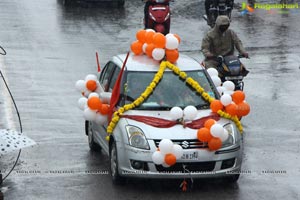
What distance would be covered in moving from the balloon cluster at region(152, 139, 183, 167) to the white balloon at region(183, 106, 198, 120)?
0.70 metres

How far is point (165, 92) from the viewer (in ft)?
39.3

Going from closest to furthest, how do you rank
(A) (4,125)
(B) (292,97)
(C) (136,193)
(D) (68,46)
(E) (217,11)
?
(C) (136,193) → (A) (4,125) → (B) (292,97) → (D) (68,46) → (E) (217,11)

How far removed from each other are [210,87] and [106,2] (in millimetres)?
20245

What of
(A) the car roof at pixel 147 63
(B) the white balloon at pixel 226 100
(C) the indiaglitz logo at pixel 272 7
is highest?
(A) the car roof at pixel 147 63

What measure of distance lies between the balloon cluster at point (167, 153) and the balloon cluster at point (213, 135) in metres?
0.36

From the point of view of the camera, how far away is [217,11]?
2644 centimetres

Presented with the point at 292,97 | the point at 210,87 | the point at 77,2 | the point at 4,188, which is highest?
the point at 210,87

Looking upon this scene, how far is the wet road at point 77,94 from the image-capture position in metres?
11.3

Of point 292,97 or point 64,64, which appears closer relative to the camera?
point 292,97

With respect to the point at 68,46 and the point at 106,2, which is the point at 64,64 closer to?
the point at 68,46

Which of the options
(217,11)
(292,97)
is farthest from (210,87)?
(217,11)

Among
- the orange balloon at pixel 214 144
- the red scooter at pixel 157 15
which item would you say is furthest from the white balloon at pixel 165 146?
the red scooter at pixel 157 15

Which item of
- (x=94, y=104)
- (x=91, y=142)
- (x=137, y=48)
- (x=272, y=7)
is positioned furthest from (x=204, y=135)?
(x=272, y=7)

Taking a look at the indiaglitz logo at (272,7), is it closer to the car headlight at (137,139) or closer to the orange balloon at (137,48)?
the orange balloon at (137,48)
